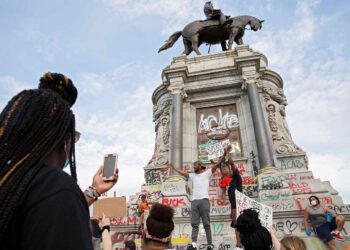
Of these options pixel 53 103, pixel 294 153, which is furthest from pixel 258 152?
pixel 53 103

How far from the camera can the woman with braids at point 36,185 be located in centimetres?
98

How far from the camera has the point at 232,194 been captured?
341 inches

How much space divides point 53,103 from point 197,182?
6.70 m

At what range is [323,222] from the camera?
319 inches

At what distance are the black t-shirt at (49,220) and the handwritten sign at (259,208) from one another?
19.2ft

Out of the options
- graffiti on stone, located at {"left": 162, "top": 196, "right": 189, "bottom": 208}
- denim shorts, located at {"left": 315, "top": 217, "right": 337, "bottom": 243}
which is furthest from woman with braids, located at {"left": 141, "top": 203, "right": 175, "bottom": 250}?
graffiti on stone, located at {"left": 162, "top": 196, "right": 189, "bottom": 208}

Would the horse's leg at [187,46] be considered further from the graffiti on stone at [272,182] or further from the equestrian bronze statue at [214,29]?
the graffiti on stone at [272,182]

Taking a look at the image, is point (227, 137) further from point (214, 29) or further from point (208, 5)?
point (208, 5)

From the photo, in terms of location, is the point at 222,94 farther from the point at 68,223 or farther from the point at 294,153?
the point at 68,223

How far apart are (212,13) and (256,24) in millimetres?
2705

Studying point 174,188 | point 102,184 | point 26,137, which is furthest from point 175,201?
point 26,137

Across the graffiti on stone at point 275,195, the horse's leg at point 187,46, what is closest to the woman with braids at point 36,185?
the graffiti on stone at point 275,195

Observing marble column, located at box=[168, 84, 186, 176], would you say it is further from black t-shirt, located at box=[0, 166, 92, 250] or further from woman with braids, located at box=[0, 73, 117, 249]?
black t-shirt, located at box=[0, 166, 92, 250]

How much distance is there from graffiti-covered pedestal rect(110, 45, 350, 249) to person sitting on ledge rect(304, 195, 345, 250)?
3.17ft
